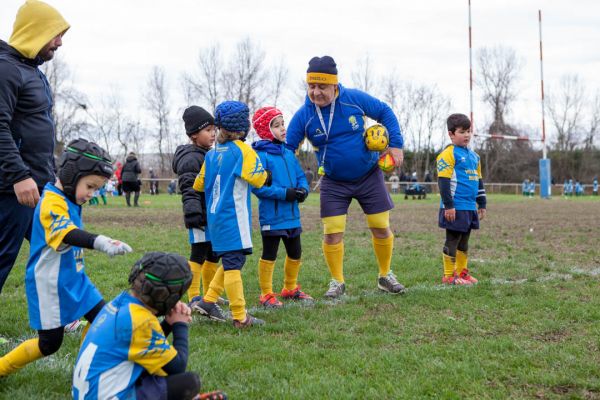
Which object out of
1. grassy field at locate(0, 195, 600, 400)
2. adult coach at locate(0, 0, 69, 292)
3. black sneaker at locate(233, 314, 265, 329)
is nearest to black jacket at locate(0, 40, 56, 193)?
adult coach at locate(0, 0, 69, 292)

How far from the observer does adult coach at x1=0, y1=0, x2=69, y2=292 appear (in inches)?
140

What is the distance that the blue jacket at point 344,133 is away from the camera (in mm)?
5793

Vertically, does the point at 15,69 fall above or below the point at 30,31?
below

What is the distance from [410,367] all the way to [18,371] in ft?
8.16

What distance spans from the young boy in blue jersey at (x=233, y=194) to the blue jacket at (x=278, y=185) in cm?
57

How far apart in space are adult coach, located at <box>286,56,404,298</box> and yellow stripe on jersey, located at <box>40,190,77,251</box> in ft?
10.5

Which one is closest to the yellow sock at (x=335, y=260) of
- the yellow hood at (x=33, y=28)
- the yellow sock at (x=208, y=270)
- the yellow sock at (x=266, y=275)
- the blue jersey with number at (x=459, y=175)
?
the yellow sock at (x=266, y=275)

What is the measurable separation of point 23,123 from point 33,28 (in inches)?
25.4

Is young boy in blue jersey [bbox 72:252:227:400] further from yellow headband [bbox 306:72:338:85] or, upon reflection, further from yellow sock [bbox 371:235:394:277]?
yellow sock [bbox 371:235:394:277]

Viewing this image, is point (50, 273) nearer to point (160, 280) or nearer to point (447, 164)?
point (160, 280)

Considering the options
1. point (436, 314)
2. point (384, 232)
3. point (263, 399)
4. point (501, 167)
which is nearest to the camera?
point (263, 399)

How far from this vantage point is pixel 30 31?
12.4 feet

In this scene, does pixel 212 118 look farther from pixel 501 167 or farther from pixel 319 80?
pixel 501 167

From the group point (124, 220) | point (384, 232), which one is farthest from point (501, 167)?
point (384, 232)
